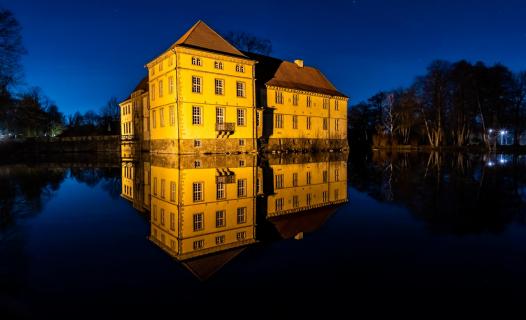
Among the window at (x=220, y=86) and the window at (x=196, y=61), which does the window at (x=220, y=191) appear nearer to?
the window at (x=196, y=61)

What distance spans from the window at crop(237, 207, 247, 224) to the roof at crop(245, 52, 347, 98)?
29752 mm

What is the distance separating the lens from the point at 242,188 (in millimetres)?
11414

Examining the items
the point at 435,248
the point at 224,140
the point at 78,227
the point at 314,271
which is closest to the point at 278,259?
the point at 314,271

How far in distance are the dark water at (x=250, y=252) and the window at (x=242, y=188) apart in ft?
0.31

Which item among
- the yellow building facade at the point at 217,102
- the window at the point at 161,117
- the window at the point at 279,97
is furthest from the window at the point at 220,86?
the window at the point at 279,97

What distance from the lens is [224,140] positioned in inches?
1203

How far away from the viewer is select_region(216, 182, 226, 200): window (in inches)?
391

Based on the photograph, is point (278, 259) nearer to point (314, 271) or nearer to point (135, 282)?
point (314, 271)

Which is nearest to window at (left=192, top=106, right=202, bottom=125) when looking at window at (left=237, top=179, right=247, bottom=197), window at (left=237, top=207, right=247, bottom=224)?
window at (left=237, top=179, right=247, bottom=197)

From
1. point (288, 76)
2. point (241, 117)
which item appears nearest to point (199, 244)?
point (241, 117)

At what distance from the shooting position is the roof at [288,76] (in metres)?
38.3

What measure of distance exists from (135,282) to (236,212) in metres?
4.02

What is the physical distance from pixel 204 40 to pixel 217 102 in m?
5.69

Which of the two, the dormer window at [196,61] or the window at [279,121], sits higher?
the dormer window at [196,61]
